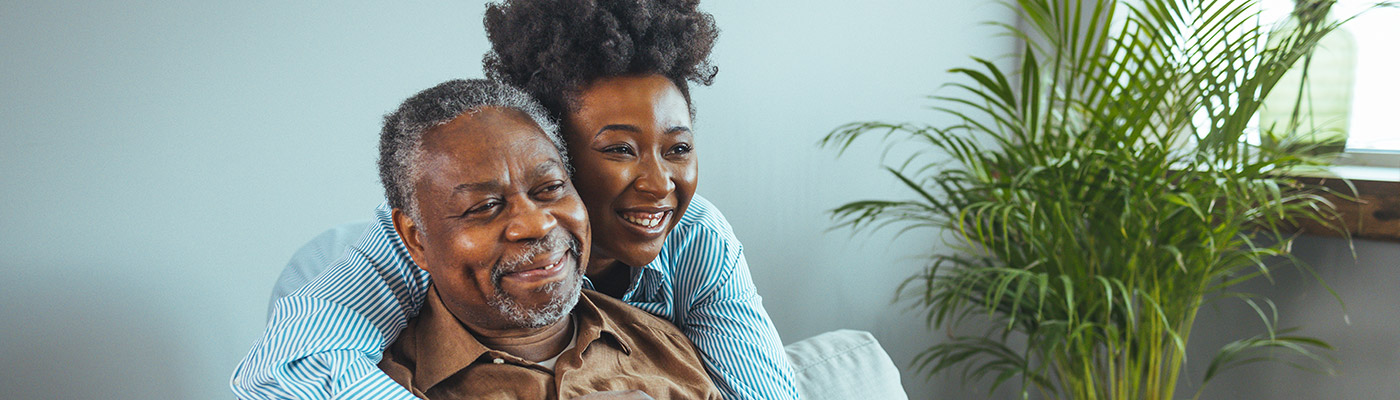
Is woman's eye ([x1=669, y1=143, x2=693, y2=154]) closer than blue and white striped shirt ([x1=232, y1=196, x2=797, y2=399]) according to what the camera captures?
No

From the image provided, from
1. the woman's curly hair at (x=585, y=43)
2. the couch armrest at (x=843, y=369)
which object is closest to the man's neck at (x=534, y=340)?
the woman's curly hair at (x=585, y=43)

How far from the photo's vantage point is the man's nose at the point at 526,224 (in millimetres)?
844

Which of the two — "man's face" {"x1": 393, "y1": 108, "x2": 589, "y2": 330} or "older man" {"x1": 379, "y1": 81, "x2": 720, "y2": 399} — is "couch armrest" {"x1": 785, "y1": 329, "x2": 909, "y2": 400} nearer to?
"older man" {"x1": 379, "y1": 81, "x2": 720, "y2": 399}

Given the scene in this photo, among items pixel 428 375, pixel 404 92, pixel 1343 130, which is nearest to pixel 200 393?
pixel 404 92

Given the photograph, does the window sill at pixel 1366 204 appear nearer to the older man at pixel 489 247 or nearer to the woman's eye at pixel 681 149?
the woman's eye at pixel 681 149

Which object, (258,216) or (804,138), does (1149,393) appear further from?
(258,216)

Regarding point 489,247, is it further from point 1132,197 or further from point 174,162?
point 1132,197

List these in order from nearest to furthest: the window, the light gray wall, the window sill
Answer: the light gray wall → the window sill → the window

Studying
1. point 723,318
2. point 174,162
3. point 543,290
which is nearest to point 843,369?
point 723,318

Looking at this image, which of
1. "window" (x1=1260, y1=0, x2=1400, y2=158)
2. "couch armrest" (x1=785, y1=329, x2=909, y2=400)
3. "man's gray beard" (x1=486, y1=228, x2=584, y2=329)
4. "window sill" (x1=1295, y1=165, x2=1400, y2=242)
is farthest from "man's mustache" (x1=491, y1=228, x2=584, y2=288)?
"window" (x1=1260, y1=0, x2=1400, y2=158)

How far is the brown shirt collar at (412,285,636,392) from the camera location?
35.8 inches

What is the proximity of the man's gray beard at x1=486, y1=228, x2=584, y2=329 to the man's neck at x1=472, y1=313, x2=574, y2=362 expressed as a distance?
40 millimetres

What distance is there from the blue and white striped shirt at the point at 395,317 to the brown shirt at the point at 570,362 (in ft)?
0.11

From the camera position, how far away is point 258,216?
4.82ft
